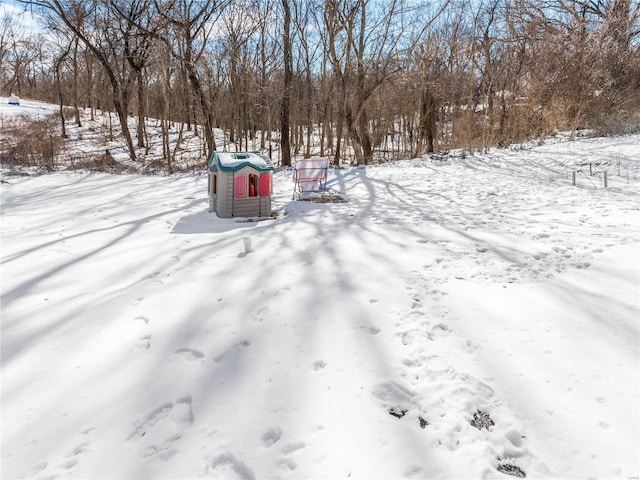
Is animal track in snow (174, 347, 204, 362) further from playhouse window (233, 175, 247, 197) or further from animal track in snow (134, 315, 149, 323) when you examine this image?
playhouse window (233, 175, 247, 197)

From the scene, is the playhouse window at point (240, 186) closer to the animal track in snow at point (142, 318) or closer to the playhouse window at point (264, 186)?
the playhouse window at point (264, 186)

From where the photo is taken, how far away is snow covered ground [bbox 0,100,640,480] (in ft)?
5.54

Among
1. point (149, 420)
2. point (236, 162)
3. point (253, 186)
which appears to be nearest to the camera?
point (149, 420)

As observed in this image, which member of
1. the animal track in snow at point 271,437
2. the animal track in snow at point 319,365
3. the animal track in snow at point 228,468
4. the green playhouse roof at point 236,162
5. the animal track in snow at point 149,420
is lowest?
the animal track in snow at point 228,468

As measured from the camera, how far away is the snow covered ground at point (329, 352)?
66.5 inches

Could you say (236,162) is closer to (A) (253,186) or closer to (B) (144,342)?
(A) (253,186)

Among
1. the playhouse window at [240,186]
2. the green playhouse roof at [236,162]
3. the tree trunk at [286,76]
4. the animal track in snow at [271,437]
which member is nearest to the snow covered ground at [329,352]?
the animal track in snow at [271,437]

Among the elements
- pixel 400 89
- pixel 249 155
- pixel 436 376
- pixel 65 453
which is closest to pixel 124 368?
pixel 65 453

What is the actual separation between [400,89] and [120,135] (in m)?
17.2

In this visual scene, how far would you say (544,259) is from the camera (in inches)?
139

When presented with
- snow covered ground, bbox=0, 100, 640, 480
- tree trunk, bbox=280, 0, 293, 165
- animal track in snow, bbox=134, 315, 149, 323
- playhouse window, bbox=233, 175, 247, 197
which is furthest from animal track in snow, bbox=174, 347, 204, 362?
tree trunk, bbox=280, 0, 293, 165

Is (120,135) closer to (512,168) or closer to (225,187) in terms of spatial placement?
(225,187)

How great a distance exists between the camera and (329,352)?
7.84 feet

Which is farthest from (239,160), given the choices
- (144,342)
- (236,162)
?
(144,342)
